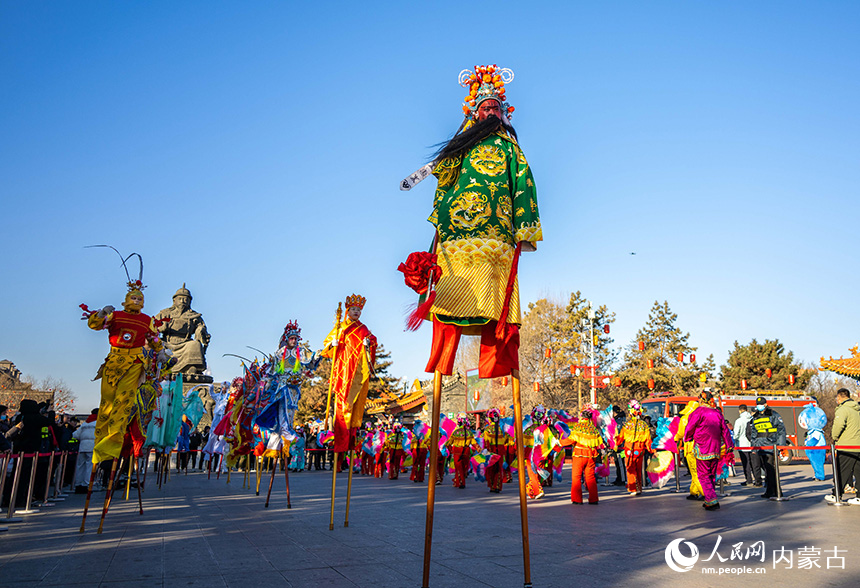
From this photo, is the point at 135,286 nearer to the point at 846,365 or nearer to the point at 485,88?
the point at 485,88

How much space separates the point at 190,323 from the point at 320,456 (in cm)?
1202

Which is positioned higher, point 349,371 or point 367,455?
point 349,371

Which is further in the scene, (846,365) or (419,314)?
(846,365)

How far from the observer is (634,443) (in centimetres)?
1306

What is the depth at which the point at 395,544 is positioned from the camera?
229 inches

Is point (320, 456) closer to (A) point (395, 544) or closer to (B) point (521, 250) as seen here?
(A) point (395, 544)

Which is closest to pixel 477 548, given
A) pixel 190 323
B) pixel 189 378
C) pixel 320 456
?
pixel 320 456

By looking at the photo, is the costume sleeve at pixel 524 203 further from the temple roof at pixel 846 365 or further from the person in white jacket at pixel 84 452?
the temple roof at pixel 846 365

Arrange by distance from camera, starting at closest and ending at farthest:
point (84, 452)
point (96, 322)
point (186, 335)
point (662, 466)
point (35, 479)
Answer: point (96, 322), point (35, 479), point (84, 452), point (662, 466), point (186, 335)

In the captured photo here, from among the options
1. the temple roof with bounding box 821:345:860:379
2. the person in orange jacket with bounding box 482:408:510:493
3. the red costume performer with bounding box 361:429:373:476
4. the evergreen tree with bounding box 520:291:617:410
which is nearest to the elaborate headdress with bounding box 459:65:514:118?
the person in orange jacket with bounding box 482:408:510:493

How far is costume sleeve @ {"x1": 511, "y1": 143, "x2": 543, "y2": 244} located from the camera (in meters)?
4.44

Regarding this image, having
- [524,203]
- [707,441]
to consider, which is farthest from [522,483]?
[707,441]

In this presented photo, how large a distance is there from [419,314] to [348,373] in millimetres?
3140

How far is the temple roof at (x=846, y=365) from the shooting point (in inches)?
945
